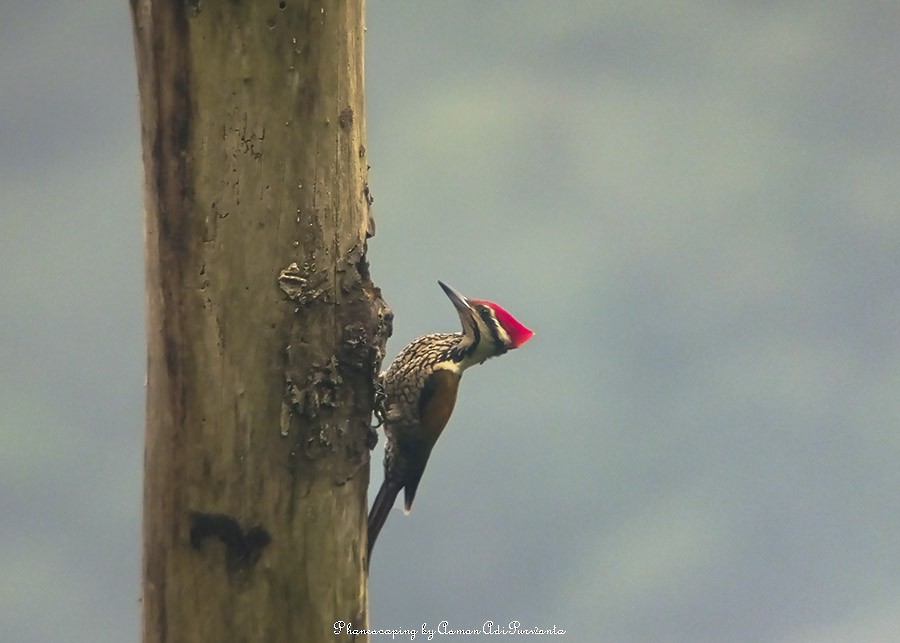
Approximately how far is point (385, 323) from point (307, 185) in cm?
29

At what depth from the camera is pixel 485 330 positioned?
266 cm

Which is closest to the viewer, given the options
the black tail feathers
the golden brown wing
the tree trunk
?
the tree trunk

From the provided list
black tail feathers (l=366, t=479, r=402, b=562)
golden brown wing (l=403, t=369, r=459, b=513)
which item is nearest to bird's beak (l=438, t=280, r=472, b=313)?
golden brown wing (l=403, t=369, r=459, b=513)

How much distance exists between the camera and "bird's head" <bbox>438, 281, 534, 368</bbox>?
8.69 ft

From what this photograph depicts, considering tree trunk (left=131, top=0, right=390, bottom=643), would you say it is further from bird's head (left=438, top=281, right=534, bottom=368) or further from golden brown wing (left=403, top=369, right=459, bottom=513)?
bird's head (left=438, top=281, right=534, bottom=368)

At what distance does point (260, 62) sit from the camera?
157 centimetres

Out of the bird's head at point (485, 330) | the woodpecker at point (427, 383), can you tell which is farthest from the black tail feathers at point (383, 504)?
the bird's head at point (485, 330)

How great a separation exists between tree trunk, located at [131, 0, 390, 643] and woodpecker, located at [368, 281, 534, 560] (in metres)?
0.78

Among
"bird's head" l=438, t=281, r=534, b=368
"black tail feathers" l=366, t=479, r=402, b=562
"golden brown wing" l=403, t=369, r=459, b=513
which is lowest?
"black tail feathers" l=366, t=479, r=402, b=562

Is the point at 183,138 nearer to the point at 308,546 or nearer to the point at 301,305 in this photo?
the point at 301,305

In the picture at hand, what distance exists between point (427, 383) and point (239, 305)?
1019 mm

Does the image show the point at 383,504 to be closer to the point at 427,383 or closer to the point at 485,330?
the point at 427,383

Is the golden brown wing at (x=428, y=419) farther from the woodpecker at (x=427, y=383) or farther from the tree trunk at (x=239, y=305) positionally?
the tree trunk at (x=239, y=305)

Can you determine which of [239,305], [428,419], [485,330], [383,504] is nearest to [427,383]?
[428,419]
